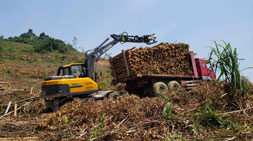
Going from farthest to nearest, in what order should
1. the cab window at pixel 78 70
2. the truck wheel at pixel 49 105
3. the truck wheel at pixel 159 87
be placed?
the cab window at pixel 78 70, the truck wheel at pixel 159 87, the truck wheel at pixel 49 105

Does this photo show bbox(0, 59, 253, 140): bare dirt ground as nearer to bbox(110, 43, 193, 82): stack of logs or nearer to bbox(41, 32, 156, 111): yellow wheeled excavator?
bbox(41, 32, 156, 111): yellow wheeled excavator

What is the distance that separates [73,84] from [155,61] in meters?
4.05

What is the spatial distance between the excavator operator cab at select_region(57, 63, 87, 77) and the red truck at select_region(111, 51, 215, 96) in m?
1.62

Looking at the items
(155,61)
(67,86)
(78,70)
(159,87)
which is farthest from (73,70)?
(159,87)

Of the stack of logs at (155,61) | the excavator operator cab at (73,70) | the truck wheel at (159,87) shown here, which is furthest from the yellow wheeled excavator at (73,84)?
the truck wheel at (159,87)

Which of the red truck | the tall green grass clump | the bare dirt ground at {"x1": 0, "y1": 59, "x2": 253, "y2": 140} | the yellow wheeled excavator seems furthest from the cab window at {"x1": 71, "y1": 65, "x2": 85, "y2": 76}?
the tall green grass clump

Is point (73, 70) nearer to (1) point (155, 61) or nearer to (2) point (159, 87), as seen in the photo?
(1) point (155, 61)

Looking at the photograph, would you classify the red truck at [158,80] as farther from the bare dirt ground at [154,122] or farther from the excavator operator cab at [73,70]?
the bare dirt ground at [154,122]

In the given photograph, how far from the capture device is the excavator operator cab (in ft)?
30.0

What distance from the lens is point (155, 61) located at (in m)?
9.55

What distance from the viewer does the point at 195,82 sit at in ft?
37.3

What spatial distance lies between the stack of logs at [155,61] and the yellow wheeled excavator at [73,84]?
3.81ft

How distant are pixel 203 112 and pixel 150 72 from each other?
222 inches

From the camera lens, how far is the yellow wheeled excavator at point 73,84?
8180 millimetres
